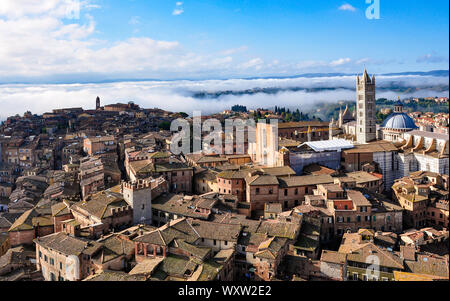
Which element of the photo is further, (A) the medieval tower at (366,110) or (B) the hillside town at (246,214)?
(A) the medieval tower at (366,110)

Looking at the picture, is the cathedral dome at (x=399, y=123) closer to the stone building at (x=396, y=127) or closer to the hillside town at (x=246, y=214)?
the stone building at (x=396, y=127)

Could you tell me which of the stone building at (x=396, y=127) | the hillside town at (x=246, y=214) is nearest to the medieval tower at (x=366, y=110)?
the hillside town at (x=246, y=214)

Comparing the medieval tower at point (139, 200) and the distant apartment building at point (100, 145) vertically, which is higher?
the distant apartment building at point (100, 145)

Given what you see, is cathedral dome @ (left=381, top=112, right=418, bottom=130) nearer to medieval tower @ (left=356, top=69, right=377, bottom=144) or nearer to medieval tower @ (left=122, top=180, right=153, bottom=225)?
medieval tower @ (left=356, top=69, right=377, bottom=144)

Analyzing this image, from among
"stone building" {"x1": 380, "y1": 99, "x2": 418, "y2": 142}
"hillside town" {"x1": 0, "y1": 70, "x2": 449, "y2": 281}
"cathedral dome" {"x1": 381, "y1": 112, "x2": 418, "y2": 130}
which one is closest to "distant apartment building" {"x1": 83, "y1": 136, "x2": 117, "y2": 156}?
"hillside town" {"x1": 0, "y1": 70, "x2": 449, "y2": 281}
